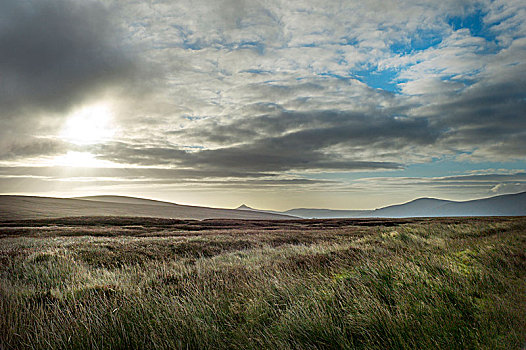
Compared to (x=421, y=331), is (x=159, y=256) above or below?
below

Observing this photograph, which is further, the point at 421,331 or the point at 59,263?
the point at 59,263

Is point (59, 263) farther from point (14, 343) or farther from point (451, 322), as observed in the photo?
point (451, 322)

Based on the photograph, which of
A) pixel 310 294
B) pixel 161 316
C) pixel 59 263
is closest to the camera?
pixel 161 316

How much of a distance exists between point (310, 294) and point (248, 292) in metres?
1.39

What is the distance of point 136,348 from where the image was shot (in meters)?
4.17

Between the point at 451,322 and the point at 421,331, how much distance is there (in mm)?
558

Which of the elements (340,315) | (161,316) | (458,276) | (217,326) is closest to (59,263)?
(161,316)

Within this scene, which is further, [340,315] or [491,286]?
[491,286]

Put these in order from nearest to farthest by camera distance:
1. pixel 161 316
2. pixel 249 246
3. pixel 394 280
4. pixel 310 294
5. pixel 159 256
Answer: pixel 161 316
pixel 310 294
pixel 394 280
pixel 159 256
pixel 249 246

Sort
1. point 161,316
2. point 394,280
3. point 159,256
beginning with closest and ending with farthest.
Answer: point 161,316 → point 394,280 → point 159,256

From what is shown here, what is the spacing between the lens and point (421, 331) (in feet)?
13.0

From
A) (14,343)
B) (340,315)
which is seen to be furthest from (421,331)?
(14,343)

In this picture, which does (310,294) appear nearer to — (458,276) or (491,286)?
(458,276)

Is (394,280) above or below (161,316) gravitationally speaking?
above
